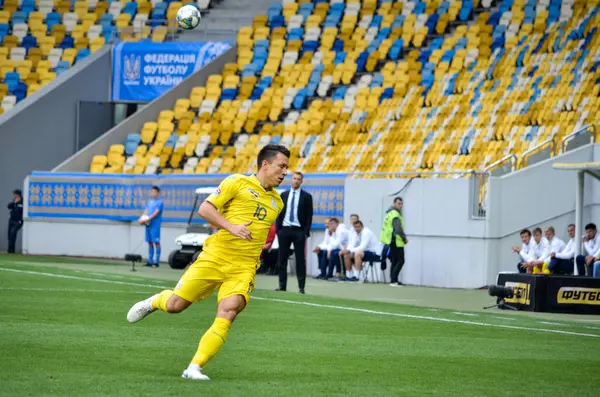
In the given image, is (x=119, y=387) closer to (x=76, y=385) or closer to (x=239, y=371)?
(x=76, y=385)

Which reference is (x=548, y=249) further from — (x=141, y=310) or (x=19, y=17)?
(x=19, y=17)

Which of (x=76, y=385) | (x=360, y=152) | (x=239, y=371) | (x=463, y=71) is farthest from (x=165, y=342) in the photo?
(x=463, y=71)

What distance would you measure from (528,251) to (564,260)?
0.83 metres

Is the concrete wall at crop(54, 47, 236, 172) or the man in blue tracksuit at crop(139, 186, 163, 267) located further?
the concrete wall at crop(54, 47, 236, 172)

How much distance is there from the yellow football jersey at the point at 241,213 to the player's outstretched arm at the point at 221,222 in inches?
3.2

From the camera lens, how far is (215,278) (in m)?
9.46

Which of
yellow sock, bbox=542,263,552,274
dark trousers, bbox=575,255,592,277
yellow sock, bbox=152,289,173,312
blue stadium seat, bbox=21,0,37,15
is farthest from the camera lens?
blue stadium seat, bbox=21,0,37,15

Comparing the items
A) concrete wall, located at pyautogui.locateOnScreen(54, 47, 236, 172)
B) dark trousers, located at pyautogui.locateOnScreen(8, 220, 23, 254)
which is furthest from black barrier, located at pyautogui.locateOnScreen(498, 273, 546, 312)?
concrete wall, located at pyautogui.locateOnScreen(54, 47, 236, 172)

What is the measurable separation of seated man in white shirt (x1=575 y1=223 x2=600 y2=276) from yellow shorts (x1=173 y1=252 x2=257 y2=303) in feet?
46.2

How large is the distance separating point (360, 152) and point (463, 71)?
396 cm

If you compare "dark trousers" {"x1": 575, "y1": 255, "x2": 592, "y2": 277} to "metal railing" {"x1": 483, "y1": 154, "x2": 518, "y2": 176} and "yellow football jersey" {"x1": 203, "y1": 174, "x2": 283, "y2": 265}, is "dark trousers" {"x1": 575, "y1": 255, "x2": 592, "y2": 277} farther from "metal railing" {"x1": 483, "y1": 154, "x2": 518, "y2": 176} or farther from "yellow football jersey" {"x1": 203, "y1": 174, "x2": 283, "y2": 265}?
"yellow football jersey" {"x1": 203, "y1": 174, "x2": 283, "y2": 265}

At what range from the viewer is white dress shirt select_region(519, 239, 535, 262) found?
23.9 meters

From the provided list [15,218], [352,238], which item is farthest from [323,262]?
[15,218]

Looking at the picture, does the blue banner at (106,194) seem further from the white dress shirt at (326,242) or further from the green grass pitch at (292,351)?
the green grass pitch at (292,351)
